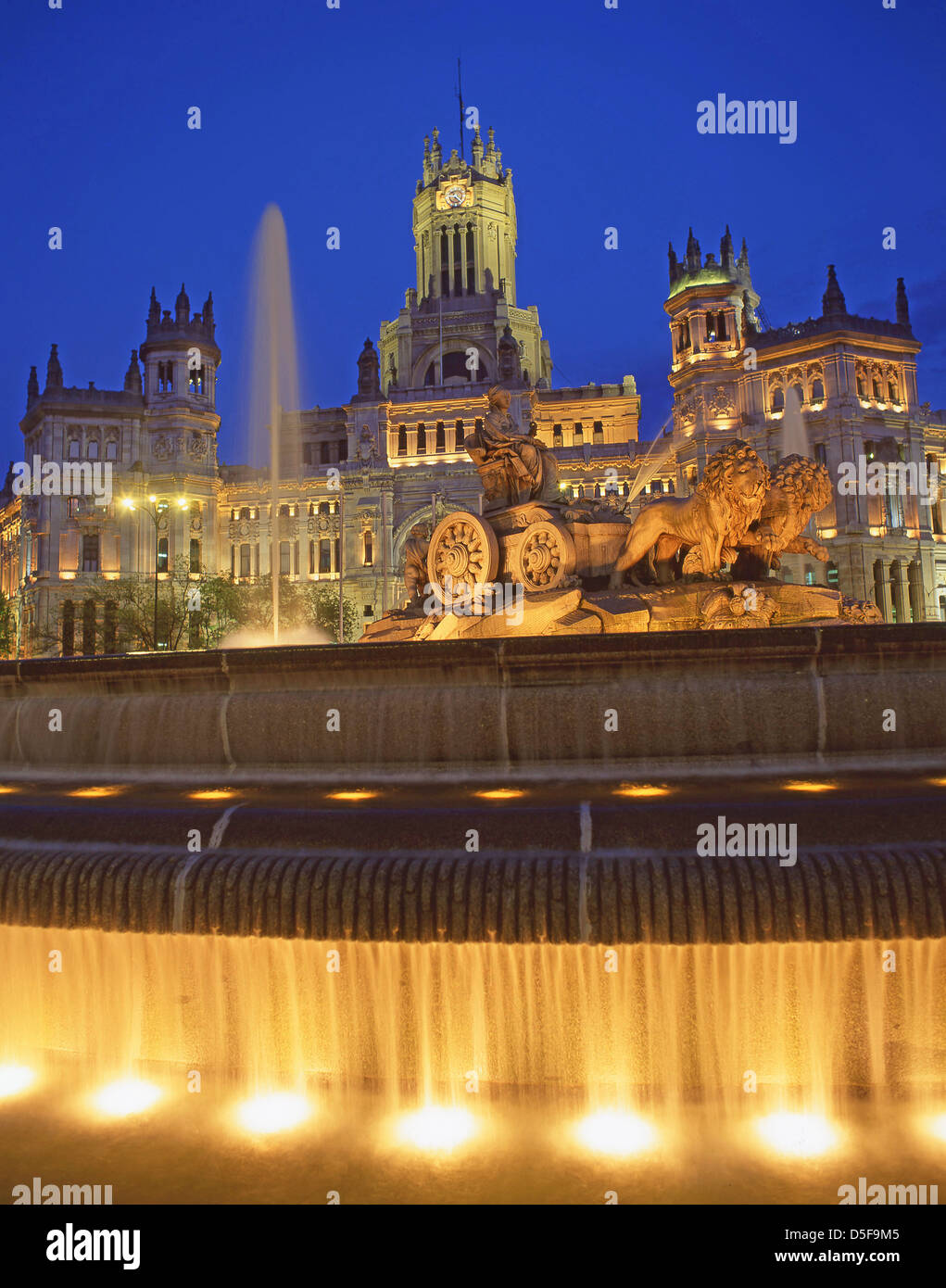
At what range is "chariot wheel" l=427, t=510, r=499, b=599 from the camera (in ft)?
36.2

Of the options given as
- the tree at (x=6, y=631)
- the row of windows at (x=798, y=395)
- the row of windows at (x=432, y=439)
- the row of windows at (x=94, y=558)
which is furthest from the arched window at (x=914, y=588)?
the tree at (x=6, y=631)

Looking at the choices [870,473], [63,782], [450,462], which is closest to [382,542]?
[450,462]

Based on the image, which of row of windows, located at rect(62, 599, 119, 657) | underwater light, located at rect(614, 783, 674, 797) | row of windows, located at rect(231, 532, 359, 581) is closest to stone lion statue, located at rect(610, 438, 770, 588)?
underwater light, located at rect(614, 783, 674, 797)

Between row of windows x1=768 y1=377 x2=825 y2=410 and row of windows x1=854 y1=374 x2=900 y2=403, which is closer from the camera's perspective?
row of windows x1=768 y1=377 x2=825 y2=410

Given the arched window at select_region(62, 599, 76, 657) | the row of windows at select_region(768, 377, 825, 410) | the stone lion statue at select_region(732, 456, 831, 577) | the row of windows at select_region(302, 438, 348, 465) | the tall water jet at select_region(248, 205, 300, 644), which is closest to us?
the stone lion statue at select_region(732, 456, 831, 577)

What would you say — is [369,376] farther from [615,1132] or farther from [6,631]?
[615,1132]

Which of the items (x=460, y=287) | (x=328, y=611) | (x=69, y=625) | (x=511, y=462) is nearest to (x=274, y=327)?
(x=511, y=462)

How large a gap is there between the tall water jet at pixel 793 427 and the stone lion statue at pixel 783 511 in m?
46.0

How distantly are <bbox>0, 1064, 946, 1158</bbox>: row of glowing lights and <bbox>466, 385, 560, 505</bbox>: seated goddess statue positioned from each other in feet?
27.2

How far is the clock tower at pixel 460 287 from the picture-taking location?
260 ft

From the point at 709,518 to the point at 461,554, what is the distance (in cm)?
317

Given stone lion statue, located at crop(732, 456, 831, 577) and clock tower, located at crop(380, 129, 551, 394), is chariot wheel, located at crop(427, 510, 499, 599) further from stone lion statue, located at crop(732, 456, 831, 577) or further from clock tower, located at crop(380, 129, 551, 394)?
clock tower, located at crop(380, 129, 551, 394)

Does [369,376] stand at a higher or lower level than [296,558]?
higher

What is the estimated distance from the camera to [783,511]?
32.0 ft
